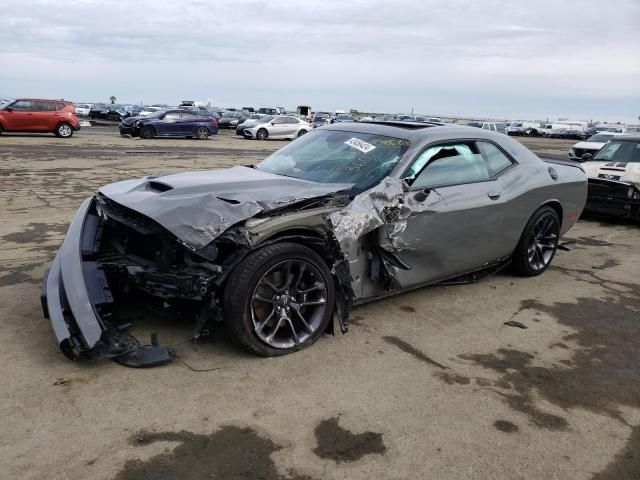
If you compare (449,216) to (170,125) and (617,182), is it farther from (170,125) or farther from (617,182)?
(170,125)

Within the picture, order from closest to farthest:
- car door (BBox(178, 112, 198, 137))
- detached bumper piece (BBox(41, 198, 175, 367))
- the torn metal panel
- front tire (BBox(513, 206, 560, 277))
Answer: detached bumper piece (BBox(41, 198, 175, 367)), the torn metal panel, front tire (BBox(513, 206, 560, 277)), car door (BBox(178, 112, 198, 137))

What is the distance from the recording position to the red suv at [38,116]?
2222cm

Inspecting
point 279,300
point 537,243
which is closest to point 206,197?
point 279,300

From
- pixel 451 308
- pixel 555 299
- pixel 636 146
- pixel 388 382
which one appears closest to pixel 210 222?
pixel 388 382

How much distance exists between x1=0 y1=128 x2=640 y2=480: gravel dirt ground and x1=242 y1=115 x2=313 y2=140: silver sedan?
87.8ft

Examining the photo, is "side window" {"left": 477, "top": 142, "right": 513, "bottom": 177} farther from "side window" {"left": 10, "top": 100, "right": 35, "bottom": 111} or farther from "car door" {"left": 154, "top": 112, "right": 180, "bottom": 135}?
"car door" {"left": 154, "top": 112, "right": 180, "bottom": 135}

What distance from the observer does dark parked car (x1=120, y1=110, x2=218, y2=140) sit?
25.8 meters

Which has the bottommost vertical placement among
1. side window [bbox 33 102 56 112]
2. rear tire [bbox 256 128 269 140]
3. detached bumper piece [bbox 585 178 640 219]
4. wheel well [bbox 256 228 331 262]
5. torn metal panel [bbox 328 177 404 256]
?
rear tire [bbox 256 128 269 140]

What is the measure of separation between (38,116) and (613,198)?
21756 millimetres

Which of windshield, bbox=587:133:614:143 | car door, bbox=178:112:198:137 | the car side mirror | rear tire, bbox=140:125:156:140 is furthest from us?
car door, bbox=178:112:198:137

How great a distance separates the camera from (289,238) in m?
3.67

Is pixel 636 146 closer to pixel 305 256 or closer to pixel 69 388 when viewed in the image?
pixel 305 256

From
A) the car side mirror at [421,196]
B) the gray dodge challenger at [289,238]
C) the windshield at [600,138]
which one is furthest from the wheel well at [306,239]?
the windshield at [600,138]

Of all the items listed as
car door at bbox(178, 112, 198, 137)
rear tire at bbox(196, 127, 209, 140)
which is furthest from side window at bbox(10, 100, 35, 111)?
rear tire at bbox(196, 127, 209, 140)
